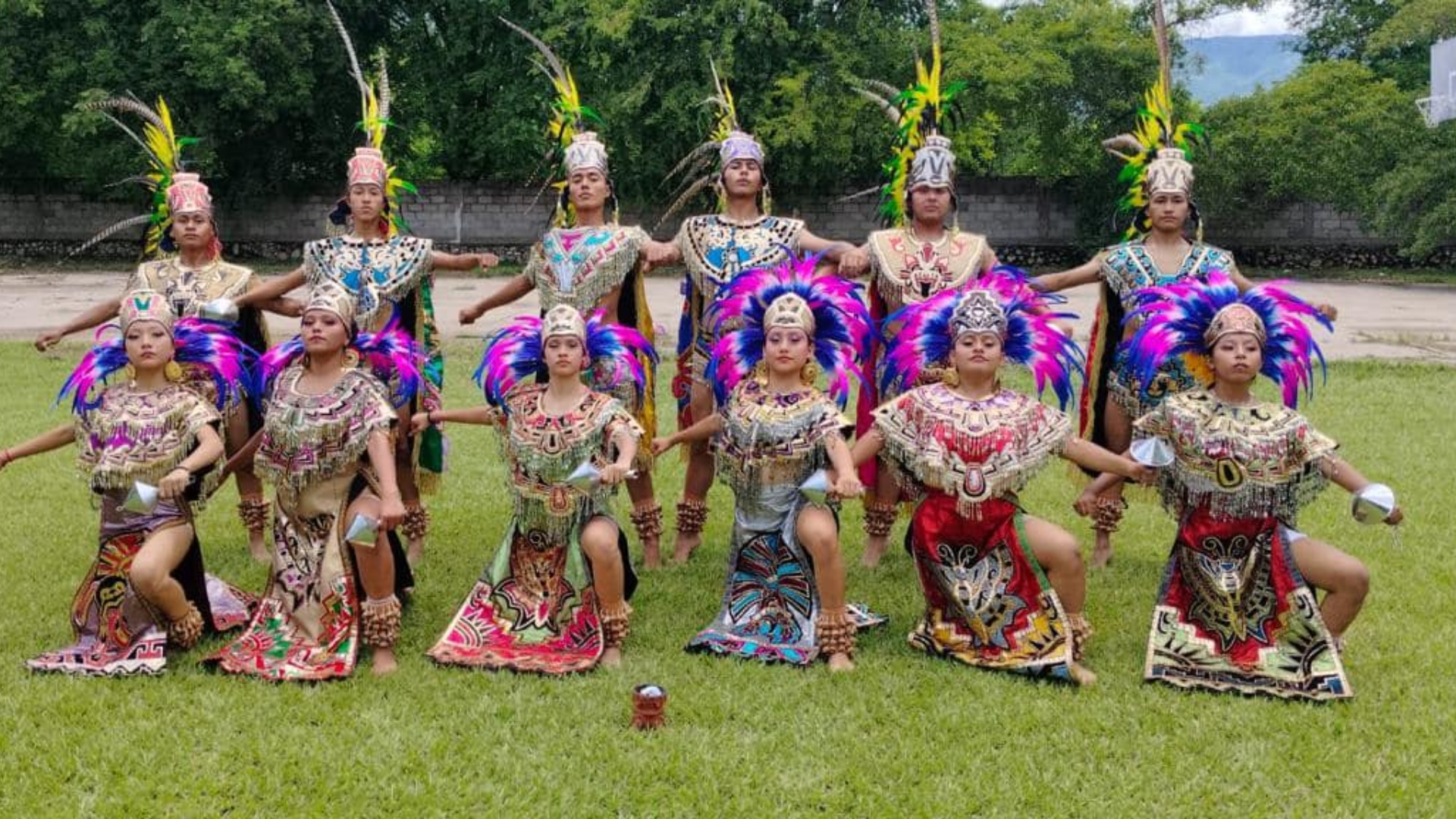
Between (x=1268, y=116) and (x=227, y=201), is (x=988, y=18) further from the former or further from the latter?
(x=227, y=201)

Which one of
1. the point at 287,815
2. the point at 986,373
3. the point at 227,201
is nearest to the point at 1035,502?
the point at 986,373

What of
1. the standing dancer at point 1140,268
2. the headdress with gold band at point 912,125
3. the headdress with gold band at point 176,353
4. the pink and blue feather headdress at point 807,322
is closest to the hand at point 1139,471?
the standing dancer at point 1140,268

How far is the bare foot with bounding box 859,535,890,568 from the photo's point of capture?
6.76 metres

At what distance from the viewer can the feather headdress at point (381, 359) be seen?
560 cm

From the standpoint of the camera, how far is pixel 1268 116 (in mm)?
25297

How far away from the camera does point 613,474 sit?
198 inches

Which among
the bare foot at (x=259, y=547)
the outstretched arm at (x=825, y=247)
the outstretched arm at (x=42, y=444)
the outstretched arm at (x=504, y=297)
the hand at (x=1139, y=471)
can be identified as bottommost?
the bare foot at (x=259, y=547)

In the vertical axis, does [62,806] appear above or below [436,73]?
below

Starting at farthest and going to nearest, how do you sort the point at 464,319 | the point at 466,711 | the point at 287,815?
the point at 464,319 → the point at 466,711 → the point at 287,815

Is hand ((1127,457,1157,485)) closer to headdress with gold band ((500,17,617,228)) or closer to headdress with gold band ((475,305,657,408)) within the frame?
headdress with gold band ((475,305,657,408))

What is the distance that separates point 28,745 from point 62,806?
543mm

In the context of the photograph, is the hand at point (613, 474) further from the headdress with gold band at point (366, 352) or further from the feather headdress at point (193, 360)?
the feather headdress at point (193, 360)

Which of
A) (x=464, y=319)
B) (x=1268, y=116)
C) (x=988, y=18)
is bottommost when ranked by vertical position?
(x=464, y=319)

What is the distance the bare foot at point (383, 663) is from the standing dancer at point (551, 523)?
6.5 inches
